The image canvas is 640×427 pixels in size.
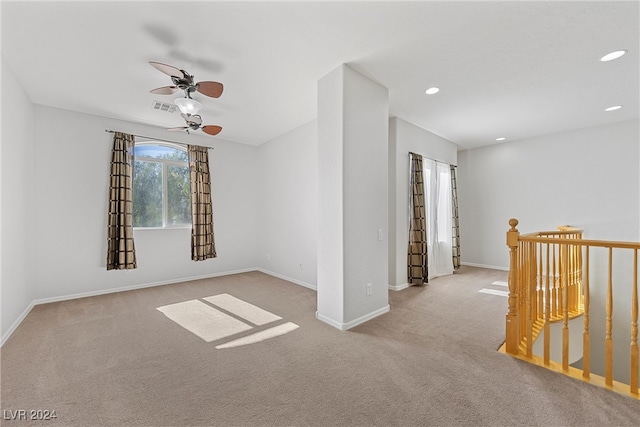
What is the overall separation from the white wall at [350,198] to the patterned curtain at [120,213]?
10.4ft

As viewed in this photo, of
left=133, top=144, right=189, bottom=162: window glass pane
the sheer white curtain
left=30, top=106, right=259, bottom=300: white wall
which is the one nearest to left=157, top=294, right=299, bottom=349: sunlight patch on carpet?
left=30, top=106, right=259, bottom=300: white wall

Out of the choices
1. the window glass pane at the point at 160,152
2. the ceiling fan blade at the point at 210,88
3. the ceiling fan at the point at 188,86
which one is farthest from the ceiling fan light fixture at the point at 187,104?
the window glass pane at the point at 160,152

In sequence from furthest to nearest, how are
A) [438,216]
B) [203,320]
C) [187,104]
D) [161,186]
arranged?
[438,216], [161,186], [203,320], [187,104]

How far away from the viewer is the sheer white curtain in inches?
196

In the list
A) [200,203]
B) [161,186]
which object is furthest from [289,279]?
[161,186]

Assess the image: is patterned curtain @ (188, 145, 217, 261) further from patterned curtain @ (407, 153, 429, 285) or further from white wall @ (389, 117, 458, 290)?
patterned curtain @ (407, 153, 429, 285)

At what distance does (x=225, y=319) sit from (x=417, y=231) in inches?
128

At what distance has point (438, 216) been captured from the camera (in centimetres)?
527

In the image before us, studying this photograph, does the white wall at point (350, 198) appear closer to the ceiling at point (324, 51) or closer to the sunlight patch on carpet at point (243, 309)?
the ceiling at point (324, 51)

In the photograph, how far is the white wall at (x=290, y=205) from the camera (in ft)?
14.6

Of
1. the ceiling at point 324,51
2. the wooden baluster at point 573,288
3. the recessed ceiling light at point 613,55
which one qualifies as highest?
the ceiling at point 324,51

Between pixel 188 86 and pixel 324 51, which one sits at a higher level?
pixel 324 51

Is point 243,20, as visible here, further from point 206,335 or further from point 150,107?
point 206,335

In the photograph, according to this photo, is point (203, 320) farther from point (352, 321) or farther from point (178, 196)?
point (178, 196)
